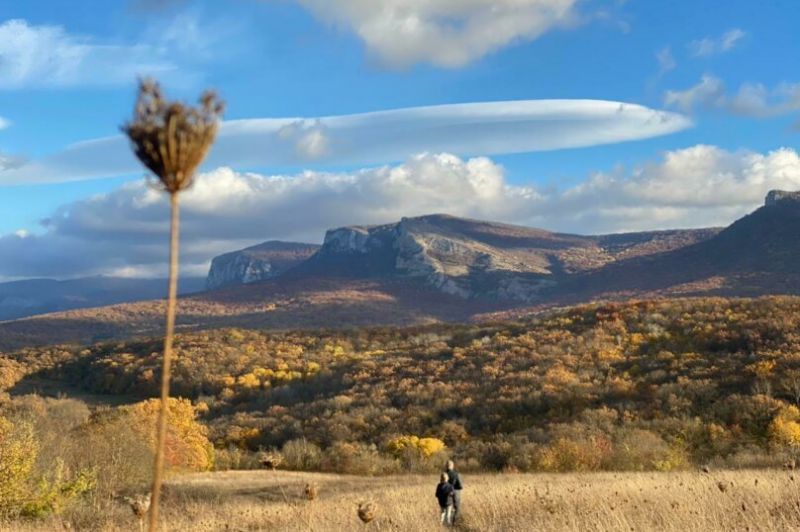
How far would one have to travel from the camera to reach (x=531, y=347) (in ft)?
180

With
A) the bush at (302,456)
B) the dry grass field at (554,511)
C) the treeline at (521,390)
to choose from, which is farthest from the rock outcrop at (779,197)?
the dry grass field at (554,511)

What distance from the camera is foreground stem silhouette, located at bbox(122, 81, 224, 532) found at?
3.09m

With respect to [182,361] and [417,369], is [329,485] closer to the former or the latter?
[417,369]

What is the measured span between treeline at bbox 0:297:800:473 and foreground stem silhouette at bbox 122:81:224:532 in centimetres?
2626

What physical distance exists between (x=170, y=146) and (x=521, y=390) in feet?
134

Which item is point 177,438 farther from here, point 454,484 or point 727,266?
point 727,266

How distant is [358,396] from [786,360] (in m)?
25.7

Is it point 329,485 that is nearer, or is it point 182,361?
point 329,485

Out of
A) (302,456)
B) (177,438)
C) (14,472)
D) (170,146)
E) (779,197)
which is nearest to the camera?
(170,146)

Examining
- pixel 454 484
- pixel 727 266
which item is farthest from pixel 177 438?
pixel 727 266

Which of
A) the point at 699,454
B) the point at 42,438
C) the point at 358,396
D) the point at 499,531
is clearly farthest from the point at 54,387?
the point at 499,531

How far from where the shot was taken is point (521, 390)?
139ft

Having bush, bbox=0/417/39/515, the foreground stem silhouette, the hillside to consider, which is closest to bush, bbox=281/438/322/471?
bush, bbox=0/417/39/515

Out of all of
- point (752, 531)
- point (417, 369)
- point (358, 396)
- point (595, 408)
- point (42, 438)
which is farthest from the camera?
point (417, 369)
